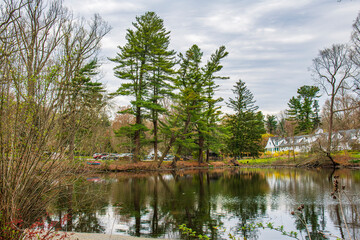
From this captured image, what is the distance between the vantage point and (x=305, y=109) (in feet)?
178

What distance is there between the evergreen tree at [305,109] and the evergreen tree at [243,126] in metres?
13.8

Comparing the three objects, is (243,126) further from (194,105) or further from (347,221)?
(347,221)

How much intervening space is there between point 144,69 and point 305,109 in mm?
40162

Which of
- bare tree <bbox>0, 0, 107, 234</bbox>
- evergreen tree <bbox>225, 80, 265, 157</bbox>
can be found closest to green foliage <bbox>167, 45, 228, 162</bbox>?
evergreen tree <bbox>225, 80, 265, 157</bbox>

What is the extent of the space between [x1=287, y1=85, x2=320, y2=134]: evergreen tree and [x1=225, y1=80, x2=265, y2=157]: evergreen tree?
13810 millimetres

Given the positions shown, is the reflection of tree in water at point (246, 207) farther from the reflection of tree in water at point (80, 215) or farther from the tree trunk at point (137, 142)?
the tree trunk at point (137, 142)

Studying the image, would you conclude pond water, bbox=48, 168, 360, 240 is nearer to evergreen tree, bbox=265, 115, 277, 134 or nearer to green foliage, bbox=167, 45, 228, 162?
green foliage, bbox=167, 45, 228, 162

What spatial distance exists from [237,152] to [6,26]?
4035 cm

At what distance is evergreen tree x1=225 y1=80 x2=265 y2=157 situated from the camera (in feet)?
141

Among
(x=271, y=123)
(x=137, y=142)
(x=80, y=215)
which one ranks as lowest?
(x=80, y=215)

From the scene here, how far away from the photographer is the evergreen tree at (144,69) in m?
27.2

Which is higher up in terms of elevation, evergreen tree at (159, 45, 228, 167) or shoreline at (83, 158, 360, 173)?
evergreen tree at (159, 45, 228, 167)

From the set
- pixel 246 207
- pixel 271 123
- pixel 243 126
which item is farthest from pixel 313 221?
pixel 271 123

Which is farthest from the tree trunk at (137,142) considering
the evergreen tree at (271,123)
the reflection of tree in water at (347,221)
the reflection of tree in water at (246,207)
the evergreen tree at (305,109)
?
the evergreen tree at (271,123)
